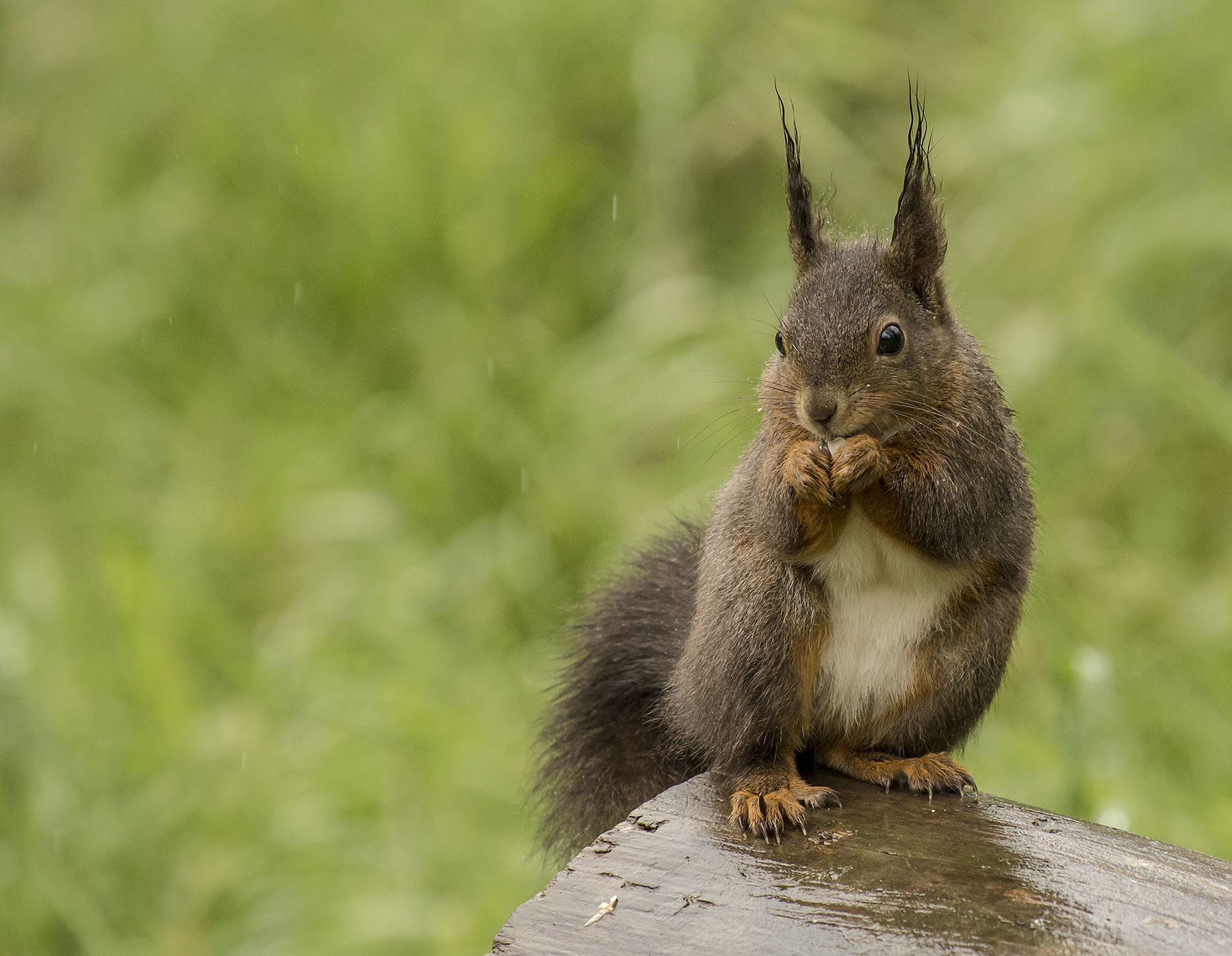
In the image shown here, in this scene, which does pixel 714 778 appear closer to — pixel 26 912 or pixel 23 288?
pixel 26 912

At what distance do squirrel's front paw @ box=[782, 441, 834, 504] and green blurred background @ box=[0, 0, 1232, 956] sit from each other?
84cm

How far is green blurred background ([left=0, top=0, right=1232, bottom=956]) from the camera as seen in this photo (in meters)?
3.09

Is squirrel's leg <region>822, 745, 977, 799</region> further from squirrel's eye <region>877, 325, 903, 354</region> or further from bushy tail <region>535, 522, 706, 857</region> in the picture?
squirrel's eye <region>877, 325, 903, 354</region>

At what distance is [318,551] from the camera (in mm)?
4184

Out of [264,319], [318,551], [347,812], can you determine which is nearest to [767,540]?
[347,812]

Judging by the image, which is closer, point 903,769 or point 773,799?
point 773,799

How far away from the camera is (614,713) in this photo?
241cm

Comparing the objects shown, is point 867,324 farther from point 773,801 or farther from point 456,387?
point 456,387

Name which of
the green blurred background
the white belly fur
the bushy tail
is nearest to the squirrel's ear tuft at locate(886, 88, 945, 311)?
the white belly fur

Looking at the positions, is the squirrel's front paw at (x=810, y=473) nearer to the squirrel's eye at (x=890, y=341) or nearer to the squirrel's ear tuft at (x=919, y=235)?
the squirrel's eye at (x=890, y=341)

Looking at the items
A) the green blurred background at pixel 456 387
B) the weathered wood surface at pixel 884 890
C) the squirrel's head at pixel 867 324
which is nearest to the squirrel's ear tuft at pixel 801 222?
the squirrel's head at pixel 867 324

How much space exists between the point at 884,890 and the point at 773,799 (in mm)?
290

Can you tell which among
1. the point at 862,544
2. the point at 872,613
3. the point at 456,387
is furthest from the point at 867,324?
the point at 456,387

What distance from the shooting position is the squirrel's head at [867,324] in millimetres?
2002
